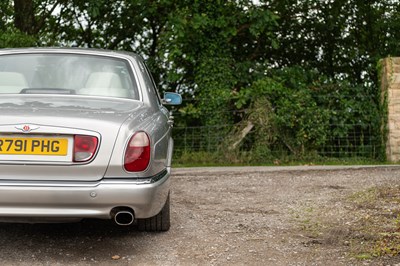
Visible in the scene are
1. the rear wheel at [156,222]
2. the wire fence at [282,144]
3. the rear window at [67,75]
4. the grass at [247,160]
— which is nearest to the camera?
the rear window at [67,75]

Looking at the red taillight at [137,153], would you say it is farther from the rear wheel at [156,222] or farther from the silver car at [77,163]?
the rear wheel at [156,222]

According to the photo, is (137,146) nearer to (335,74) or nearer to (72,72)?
(72,72)

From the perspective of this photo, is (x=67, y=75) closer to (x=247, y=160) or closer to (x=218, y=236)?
(x=218, y=236)

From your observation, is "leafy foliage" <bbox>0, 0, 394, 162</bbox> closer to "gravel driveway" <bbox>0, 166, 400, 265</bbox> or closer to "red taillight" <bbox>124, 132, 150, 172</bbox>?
"gravel driveway" <bbox>0, 166, 400, 265</bbox>

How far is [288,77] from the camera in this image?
13.7 metres

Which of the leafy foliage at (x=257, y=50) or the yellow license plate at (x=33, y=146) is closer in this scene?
the yellow license plate at (x=33, y=146)

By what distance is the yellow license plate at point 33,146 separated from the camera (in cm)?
397

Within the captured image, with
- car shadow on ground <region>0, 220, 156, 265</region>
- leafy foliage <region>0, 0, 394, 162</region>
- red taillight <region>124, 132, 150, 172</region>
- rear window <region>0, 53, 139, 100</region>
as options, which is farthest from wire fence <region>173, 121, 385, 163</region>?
red taillight <region>124, 132, 150, 172</region>

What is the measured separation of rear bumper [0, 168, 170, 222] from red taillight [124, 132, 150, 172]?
0.30 feet

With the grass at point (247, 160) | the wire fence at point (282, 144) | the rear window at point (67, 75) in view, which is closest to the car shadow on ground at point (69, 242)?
the rear window at point (67, 75)

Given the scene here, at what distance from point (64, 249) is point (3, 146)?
1036mm

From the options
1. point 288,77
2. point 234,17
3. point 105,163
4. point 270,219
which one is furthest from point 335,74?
point 105,163

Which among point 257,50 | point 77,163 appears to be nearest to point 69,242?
point 77,163

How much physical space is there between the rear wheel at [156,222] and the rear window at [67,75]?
984 mm
